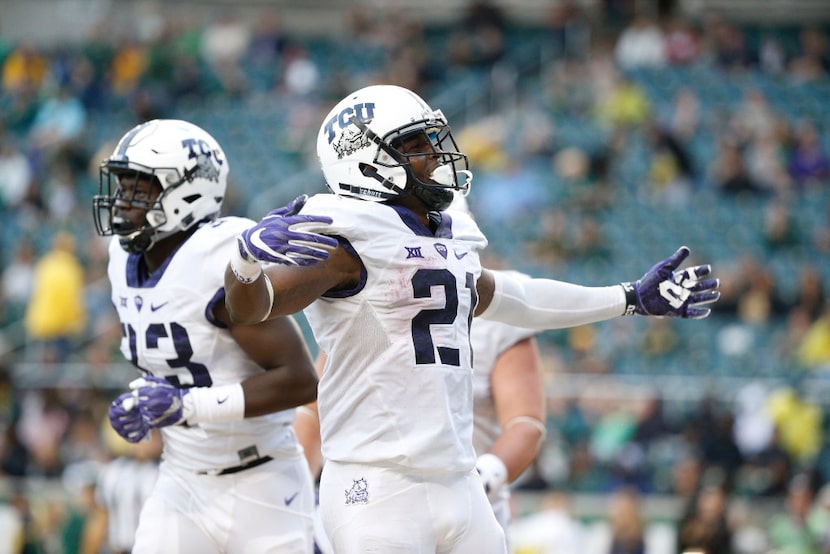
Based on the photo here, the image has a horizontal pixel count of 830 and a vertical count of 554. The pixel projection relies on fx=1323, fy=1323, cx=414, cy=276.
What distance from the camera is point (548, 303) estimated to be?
4.60m

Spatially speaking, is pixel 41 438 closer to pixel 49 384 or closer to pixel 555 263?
pixel 49 384

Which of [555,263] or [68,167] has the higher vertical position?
[68,167]

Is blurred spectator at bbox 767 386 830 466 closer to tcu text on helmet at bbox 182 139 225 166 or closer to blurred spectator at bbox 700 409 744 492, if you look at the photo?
blurred spectator at bbox 700 409 744 492

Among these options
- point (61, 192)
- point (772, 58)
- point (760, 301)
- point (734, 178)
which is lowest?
point (760, 301)

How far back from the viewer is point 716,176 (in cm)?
1498

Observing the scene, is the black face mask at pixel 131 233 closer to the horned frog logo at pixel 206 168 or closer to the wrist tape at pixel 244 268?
the horned frog logo at pixel 206 168

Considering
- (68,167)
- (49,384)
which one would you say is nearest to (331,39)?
(68,167)

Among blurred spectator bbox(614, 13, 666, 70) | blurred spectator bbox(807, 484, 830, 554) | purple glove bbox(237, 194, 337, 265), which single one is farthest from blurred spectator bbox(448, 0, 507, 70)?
purple glove bbox(237, 194, 337, 265)

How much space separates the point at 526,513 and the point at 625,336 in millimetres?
3092

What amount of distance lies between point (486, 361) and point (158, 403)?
4.99ft

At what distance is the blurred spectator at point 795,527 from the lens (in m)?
9.33

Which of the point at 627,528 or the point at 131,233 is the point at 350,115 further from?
the point at 627,528

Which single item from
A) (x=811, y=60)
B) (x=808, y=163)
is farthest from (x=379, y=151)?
(x=811, y=60)

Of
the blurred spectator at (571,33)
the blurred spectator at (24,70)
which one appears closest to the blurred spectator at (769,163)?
the blurred spectator at (571,33)
